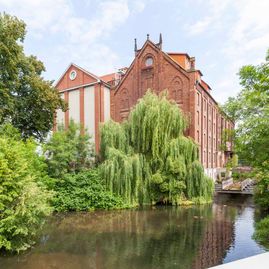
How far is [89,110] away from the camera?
24.5 m

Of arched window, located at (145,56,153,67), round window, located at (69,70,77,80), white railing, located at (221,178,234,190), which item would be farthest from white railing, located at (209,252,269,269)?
round window, located at (69,70,77,80)

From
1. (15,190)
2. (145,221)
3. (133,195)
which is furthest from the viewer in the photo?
(133,195)

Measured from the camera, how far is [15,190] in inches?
304

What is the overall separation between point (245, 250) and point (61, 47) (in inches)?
412

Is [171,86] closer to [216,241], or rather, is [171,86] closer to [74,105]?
[74,105]

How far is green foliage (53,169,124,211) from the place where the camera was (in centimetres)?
1499

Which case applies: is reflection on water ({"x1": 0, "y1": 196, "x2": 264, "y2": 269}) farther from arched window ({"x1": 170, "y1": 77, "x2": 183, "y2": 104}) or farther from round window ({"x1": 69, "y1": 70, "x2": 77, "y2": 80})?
round window ({"x1": 69, "y1": 70, "x2": 77, "y2": 80})

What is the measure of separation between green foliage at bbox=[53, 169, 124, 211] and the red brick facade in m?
9.10

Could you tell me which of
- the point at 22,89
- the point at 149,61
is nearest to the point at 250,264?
the point at 22,89

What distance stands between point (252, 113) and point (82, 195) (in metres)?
11.3

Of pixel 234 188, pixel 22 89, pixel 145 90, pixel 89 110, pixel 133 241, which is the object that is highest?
pixel 145 90

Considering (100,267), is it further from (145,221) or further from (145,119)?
(145,119)

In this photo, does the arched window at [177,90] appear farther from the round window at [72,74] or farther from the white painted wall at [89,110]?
the round window at [72,74]

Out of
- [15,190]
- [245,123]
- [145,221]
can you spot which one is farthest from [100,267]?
[245,123]
